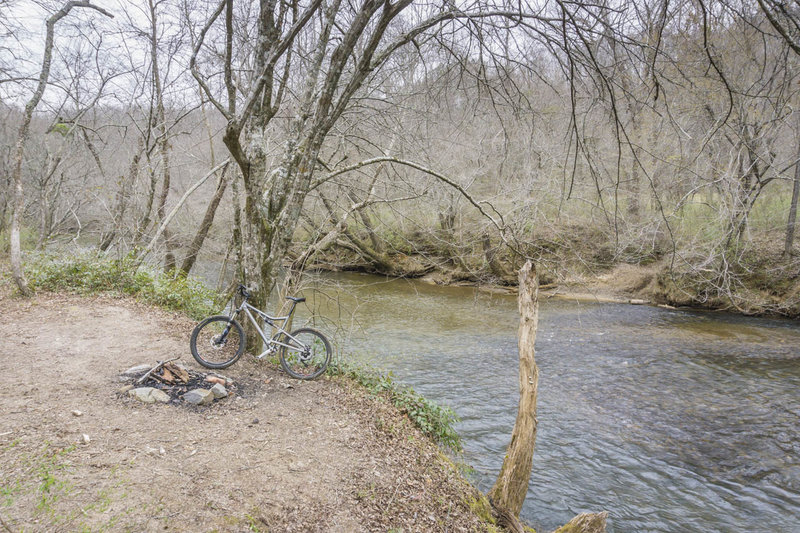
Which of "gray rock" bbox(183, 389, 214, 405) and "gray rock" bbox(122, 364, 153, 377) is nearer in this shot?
"gray rock" bbox(183, 389, 214, 405)

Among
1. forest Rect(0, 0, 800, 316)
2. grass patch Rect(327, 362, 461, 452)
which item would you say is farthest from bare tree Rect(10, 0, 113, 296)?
grass patch Rect(327, 362, 461, 452)

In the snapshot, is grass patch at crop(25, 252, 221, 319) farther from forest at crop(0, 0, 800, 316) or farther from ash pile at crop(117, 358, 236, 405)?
ash pile at crop(117, 358, 236, 405)

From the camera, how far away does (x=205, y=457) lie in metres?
3.87

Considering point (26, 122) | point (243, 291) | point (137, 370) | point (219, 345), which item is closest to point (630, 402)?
point (243, 291)

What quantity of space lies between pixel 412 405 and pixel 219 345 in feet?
8.82

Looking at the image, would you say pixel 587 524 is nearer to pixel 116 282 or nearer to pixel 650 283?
pixel 116 282

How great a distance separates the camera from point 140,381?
Answer: 5035 mm

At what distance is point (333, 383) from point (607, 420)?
169 inches

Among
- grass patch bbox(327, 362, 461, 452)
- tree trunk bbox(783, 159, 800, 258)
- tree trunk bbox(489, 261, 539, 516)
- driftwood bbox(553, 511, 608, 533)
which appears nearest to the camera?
driftwood bbox(553, 511, 608, 533)

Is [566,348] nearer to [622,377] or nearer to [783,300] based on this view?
[622,377]

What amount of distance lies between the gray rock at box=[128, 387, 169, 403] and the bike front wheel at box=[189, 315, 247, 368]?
914 millimetres

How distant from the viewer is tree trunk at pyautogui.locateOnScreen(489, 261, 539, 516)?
452 cm

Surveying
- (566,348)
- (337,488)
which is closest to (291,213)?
(337,488)

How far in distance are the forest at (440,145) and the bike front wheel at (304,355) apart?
0.85 metres
